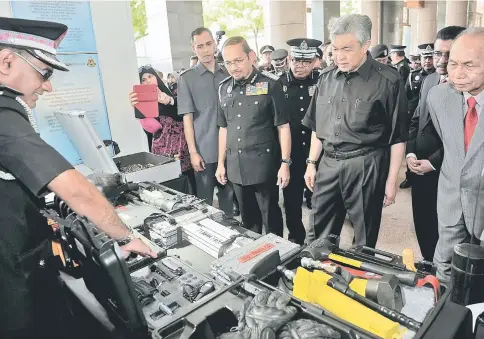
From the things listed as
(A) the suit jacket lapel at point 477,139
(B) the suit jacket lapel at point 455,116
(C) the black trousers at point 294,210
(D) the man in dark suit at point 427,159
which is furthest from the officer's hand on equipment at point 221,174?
(A) the suit jacket lapel at point 477,139

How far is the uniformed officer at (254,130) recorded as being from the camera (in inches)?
101

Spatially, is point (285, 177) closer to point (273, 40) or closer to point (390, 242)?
point (390, 242)

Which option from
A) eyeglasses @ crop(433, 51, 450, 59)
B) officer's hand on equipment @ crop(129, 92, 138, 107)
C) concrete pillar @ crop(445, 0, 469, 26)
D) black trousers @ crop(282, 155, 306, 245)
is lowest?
black trousers @ crop(282, 155, 306, 245)

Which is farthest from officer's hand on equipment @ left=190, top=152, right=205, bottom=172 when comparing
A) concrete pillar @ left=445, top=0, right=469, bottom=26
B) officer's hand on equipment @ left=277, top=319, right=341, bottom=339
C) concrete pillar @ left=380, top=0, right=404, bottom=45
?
concrete pillar @ left=445, top=0, right=469, bottom=26

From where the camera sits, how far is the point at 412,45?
17766mm

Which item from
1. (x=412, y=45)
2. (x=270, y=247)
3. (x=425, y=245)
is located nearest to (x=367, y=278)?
(x=270, y=247)

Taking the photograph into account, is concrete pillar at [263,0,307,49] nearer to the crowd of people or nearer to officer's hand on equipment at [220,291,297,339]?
the crowd of people

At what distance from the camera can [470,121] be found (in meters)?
1.72

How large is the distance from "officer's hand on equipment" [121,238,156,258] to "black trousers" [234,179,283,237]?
1424mm

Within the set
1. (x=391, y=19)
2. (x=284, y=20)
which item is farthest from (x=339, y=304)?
(x=391, y=19)

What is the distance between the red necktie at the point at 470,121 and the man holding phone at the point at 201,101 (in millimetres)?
1883

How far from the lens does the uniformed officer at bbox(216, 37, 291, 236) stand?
2.57m

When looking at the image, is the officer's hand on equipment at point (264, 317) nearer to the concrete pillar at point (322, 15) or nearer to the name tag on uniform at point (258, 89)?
the name tag on uniform at point (258, 89)

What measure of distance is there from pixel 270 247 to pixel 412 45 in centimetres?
1940
